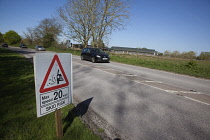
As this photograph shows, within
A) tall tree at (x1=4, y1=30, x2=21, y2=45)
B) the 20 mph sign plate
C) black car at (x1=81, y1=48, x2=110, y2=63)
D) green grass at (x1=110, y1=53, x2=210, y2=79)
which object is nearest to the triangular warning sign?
the 20 mph sign plate

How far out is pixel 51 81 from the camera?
1.62 m

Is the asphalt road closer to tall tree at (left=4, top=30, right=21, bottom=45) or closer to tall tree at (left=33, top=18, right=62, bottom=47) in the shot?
tall tree at (left=33, top=18, right=62, bottom=47)

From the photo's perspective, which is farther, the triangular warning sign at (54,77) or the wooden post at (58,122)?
the wooden post at (58,122)

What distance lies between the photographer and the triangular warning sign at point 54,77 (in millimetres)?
1554

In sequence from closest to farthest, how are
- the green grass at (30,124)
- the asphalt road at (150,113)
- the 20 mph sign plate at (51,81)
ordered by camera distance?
the 20 mph sign plate at (51,81)
the green grass at (30,124)
the asphalt road at (150,113)

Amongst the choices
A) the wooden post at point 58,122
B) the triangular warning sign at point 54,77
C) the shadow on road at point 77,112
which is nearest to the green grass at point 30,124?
the shadow on road at point 77,112

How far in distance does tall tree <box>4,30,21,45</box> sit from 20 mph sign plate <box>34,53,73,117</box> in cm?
9619

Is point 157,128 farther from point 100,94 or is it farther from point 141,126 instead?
point 100,94

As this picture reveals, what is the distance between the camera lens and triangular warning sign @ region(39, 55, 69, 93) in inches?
61.2

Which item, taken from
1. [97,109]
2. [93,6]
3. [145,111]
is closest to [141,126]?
[145,111]

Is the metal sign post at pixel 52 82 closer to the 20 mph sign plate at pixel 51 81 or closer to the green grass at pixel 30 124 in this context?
the 20 mph sign plate at pixel 51 81

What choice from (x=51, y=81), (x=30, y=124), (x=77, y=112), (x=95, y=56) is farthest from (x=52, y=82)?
(x=95, y=56)

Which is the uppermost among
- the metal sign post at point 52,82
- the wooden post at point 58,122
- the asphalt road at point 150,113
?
the metal sign post at point 52,82

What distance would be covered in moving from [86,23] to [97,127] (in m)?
23.3
